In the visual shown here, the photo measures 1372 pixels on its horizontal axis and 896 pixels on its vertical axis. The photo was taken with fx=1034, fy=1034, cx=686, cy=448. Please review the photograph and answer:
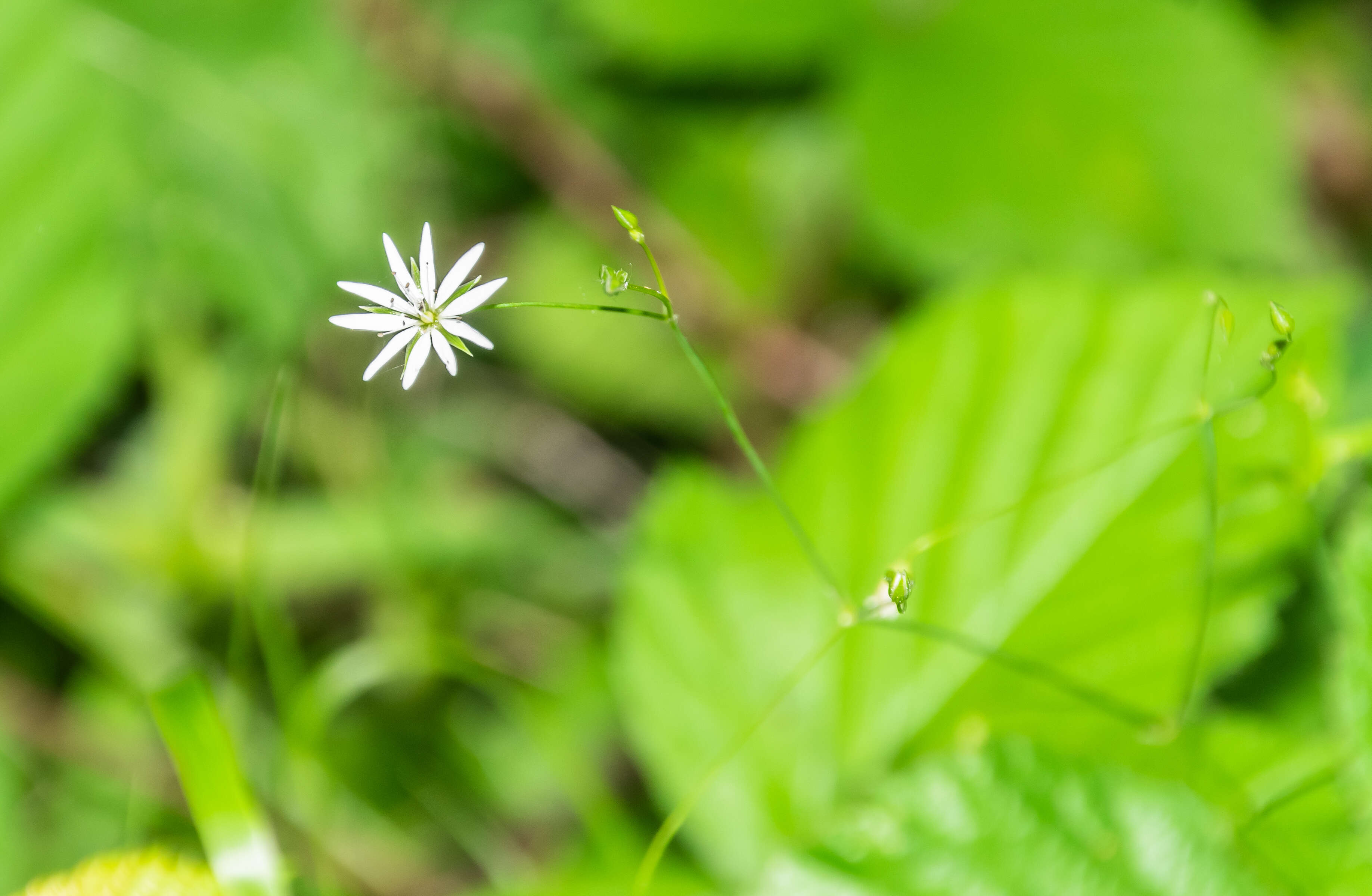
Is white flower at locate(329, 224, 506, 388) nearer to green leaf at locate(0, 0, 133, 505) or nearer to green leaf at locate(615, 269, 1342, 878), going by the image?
green leaf at locate(615, 269, 1342, 878)

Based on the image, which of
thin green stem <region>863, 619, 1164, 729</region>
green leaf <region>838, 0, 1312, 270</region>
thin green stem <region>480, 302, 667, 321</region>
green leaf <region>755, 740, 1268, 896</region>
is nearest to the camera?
thin green stem <region>480, 302, 667, 321</region>

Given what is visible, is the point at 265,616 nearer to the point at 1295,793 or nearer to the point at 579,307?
the point at 579,307

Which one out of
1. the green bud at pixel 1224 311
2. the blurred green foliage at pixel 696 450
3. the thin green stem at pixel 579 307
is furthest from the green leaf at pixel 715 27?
the thin green stem at pixel 579 307

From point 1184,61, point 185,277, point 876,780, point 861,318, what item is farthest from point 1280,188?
point 185,277

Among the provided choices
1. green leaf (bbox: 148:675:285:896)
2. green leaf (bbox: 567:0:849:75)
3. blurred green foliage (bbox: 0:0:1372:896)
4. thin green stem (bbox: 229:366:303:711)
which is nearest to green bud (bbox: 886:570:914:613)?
blurred green foliage (bbox: 0:0:1372:896)

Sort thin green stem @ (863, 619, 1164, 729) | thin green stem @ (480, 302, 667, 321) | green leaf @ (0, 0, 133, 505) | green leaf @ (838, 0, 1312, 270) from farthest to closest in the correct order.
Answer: green leaf @ (838, 0, 1312, 270) < green leaf @ (0, 0, 133, 505) < thin green stem @ (863, 619, 1164, 729) < thin green stem @ (480, 302, 667, 321)

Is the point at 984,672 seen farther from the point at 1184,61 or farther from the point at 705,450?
the point at 1184,61
